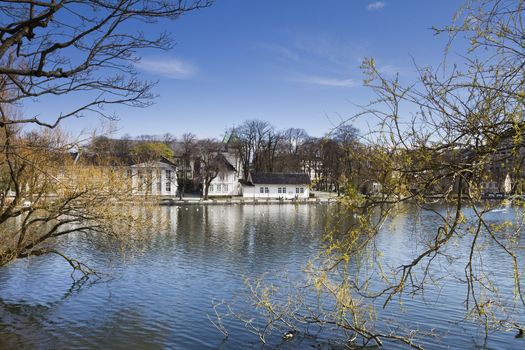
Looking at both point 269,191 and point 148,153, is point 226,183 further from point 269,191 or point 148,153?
point 148,153

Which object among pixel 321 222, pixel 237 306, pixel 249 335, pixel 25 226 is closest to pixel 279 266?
pixel 237 306

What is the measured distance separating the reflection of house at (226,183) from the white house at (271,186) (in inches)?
111

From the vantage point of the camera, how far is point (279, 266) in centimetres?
1966

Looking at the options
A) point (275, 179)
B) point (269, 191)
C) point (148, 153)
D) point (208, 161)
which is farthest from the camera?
point (275, 179)

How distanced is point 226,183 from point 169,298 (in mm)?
58842

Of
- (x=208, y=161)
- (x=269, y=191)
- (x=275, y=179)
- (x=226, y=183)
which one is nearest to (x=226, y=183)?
(x=226, y=183)

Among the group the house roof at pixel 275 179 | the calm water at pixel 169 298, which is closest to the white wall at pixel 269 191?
the house roof at pixel 275 179

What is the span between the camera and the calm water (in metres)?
11.3

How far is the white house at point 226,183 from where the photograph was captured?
71.3 m

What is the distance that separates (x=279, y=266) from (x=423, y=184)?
15236 mm

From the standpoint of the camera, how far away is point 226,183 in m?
73.6

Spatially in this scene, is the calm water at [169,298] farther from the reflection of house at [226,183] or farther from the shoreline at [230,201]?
the reflection of house at [226,183]

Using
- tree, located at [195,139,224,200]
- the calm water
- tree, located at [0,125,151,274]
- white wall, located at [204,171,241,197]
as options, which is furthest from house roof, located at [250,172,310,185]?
tree, located at [0,125,151,274]

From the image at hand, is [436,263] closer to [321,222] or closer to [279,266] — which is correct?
[279,266]
